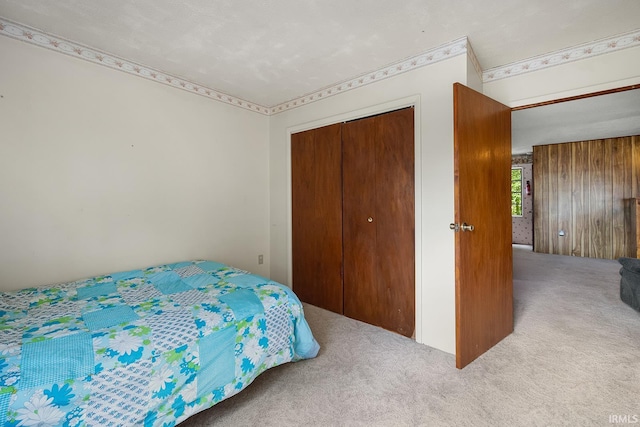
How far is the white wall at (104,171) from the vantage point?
1.97 metres

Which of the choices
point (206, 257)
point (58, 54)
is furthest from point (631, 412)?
point (58, 54)

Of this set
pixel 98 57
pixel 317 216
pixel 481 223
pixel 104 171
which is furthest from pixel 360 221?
pixel 98 57

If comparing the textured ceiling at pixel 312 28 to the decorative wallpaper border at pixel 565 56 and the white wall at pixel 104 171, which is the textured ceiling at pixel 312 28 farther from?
the white wall at pixel 104 171

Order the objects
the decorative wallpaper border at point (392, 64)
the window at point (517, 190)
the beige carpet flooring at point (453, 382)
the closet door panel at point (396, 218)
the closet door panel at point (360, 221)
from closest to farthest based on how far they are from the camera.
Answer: the beige carpet flooring at point (453, 382) → the decorative wallpaper border at point (392, 64) → the closet door panel at point (396, 218) → the closet door panel at point (360, 221) → the window at point (517, 190)

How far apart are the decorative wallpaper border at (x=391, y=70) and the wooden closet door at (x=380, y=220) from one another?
0.35 metres

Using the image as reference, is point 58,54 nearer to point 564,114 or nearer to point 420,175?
point 420,175

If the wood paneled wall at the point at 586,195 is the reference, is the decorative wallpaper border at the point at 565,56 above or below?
above

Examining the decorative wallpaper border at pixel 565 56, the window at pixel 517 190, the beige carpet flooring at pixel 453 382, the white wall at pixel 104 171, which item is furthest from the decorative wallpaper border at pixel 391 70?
the window at pixel 517 190

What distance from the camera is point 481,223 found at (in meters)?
2.08

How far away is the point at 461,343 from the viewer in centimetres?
191

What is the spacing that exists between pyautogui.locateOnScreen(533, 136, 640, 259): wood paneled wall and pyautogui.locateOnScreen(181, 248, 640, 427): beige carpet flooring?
11.6ft

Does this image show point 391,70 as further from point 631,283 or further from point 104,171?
point 631,283

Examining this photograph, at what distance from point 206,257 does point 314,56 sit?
2.18 meters

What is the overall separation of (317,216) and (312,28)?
1724 millimetres
